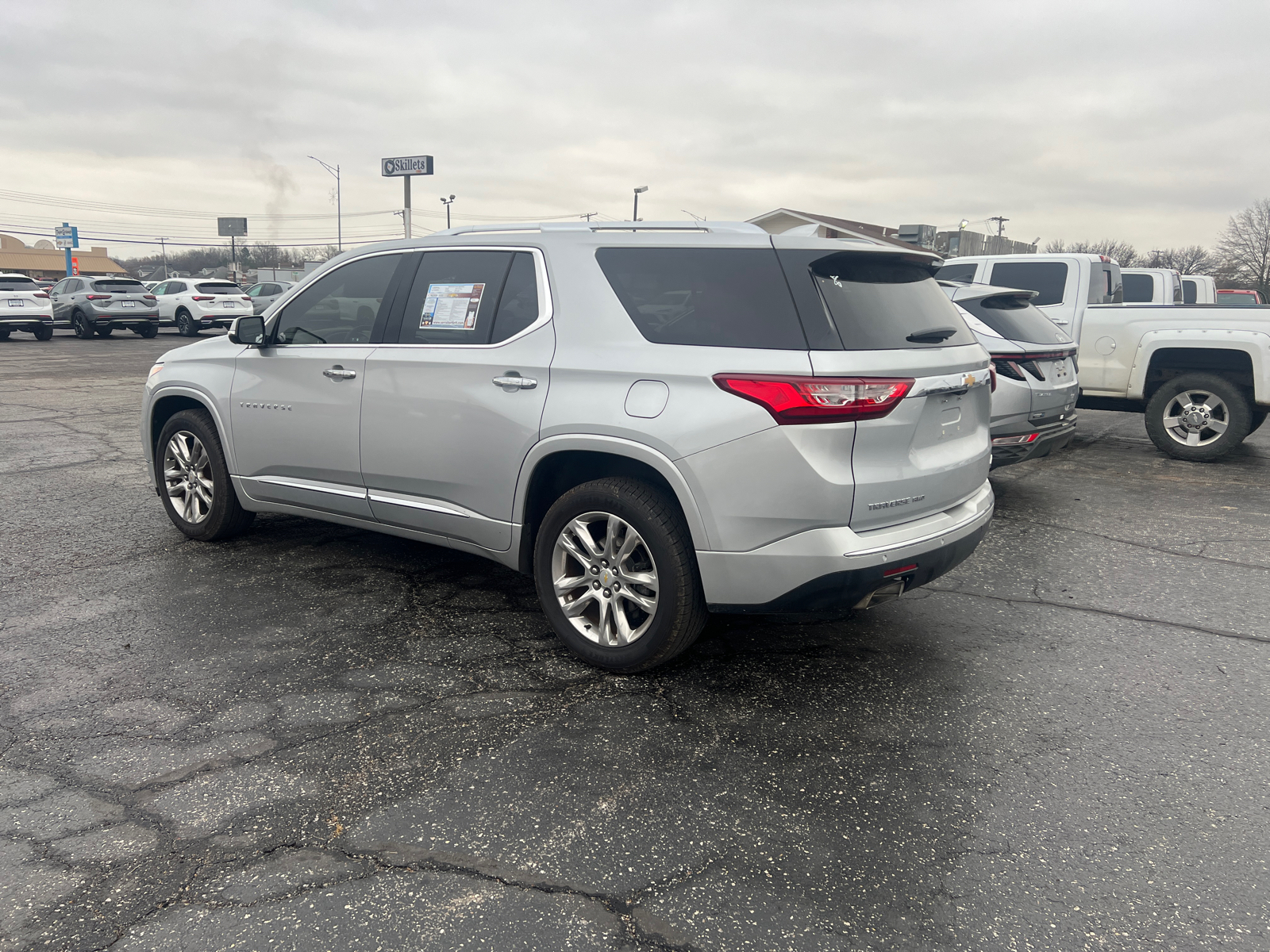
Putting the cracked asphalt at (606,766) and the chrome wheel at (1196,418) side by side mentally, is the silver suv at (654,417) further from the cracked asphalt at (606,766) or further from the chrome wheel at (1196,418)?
the chrome wheel at (1196,418)

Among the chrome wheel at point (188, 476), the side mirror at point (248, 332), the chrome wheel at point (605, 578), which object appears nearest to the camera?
the chrome wheel at point (605, 578)

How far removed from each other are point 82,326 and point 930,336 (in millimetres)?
28027

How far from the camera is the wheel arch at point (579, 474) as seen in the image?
338 cm

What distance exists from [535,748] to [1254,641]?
11.4 ft

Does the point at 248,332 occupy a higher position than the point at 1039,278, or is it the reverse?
the point at 1039,278

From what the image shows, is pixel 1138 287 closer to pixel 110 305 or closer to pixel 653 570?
pixel 653 570

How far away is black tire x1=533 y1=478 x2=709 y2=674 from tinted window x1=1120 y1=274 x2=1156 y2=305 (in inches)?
459

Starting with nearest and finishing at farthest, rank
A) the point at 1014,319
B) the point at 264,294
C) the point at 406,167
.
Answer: the point at 1014,319 → the point at 264,294 → the point at 406,167

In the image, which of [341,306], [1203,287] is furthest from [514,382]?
[1203,287]

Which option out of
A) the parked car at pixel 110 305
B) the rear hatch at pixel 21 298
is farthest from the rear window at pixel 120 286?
the rear hatch at pixel 21 298

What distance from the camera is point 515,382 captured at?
12.6 ft

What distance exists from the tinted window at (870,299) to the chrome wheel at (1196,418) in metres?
6.51

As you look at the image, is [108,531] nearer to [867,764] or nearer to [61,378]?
[867,764]

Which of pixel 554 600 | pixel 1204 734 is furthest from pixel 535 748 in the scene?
pixel 1204 734
